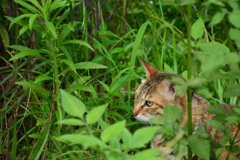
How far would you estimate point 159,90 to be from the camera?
265 centimetres

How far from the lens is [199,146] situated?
1659 mm

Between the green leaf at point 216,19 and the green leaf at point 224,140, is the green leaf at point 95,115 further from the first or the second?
the green leaf at point 224,140

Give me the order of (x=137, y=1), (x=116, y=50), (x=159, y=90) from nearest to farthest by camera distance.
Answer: (x=159, y=90) < (x=116, y=50) < (x=137, y=1)

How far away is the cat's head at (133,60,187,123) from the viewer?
2611mm

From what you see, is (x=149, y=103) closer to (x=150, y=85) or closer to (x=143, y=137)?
(x=150, y=85)

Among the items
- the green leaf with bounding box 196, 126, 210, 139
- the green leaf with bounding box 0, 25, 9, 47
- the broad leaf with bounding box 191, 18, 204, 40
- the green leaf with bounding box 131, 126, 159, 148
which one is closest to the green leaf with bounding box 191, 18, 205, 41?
the broad leaf with bounding box 191, 18, 204, 40

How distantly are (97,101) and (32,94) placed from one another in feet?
1.89

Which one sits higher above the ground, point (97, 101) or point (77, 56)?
point (77, 56)

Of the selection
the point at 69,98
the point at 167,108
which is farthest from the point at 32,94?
the point at 69,98

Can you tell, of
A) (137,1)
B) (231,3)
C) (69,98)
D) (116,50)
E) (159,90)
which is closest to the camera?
(69,98)

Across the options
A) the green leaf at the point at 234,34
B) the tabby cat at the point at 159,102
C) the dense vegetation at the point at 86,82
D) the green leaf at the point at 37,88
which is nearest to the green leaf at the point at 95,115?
the dense vegetation at the point at 86,82

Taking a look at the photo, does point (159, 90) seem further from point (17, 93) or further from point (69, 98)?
point (69, 98)

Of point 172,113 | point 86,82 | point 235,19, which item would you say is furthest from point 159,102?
point 235,19

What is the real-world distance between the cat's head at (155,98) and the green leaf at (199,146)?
0.94 meters
